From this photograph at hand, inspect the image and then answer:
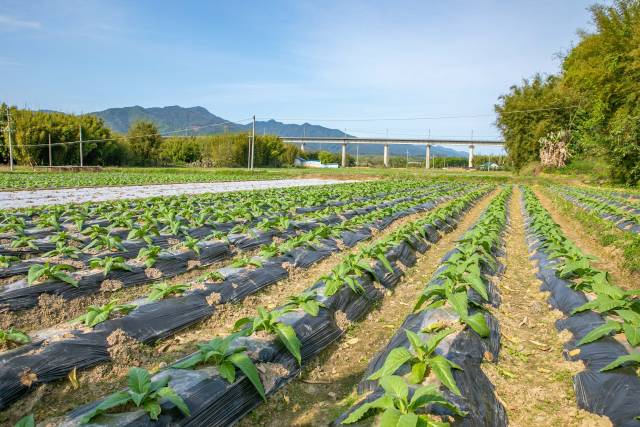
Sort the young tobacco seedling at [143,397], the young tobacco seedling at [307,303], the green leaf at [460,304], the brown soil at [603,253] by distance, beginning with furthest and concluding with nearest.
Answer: the brown soil at [603,253]
the young tobacco seedling at [307,303]
the green leaf at [460,304]
the young tobacco seedling at [143,397]

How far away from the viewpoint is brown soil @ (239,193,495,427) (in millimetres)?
2451

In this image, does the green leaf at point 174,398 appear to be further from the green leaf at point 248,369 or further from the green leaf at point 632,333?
the green leaf at point 632,333

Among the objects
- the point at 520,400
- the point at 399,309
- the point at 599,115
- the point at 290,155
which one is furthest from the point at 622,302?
the point at 290,155

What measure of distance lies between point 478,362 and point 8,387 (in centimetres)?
297

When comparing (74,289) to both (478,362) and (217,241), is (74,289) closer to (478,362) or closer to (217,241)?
(217,241)

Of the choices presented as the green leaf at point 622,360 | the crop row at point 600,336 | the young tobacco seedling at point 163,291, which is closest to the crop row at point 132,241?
the young tobacco seedling at point 163,291

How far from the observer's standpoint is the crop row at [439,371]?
1.94 m

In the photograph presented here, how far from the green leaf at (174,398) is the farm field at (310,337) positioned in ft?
0.04

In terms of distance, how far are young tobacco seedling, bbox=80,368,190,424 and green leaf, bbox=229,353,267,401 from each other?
1.18 ft

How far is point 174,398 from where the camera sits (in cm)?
199

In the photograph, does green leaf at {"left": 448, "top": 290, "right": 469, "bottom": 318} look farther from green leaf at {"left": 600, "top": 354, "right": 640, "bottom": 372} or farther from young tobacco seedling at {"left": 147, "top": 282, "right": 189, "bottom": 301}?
young tobacco seedling at {"left": 147, "top": 282, "right": 189, "bottom": 301}

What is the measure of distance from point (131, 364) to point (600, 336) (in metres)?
3.37

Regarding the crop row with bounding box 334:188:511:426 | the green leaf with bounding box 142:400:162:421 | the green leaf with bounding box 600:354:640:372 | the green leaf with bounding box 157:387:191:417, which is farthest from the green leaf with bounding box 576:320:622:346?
the green leaf with bounding box 142:400:162:421

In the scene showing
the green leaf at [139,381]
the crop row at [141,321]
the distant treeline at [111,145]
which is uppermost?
the distant treeline at [111,145]
